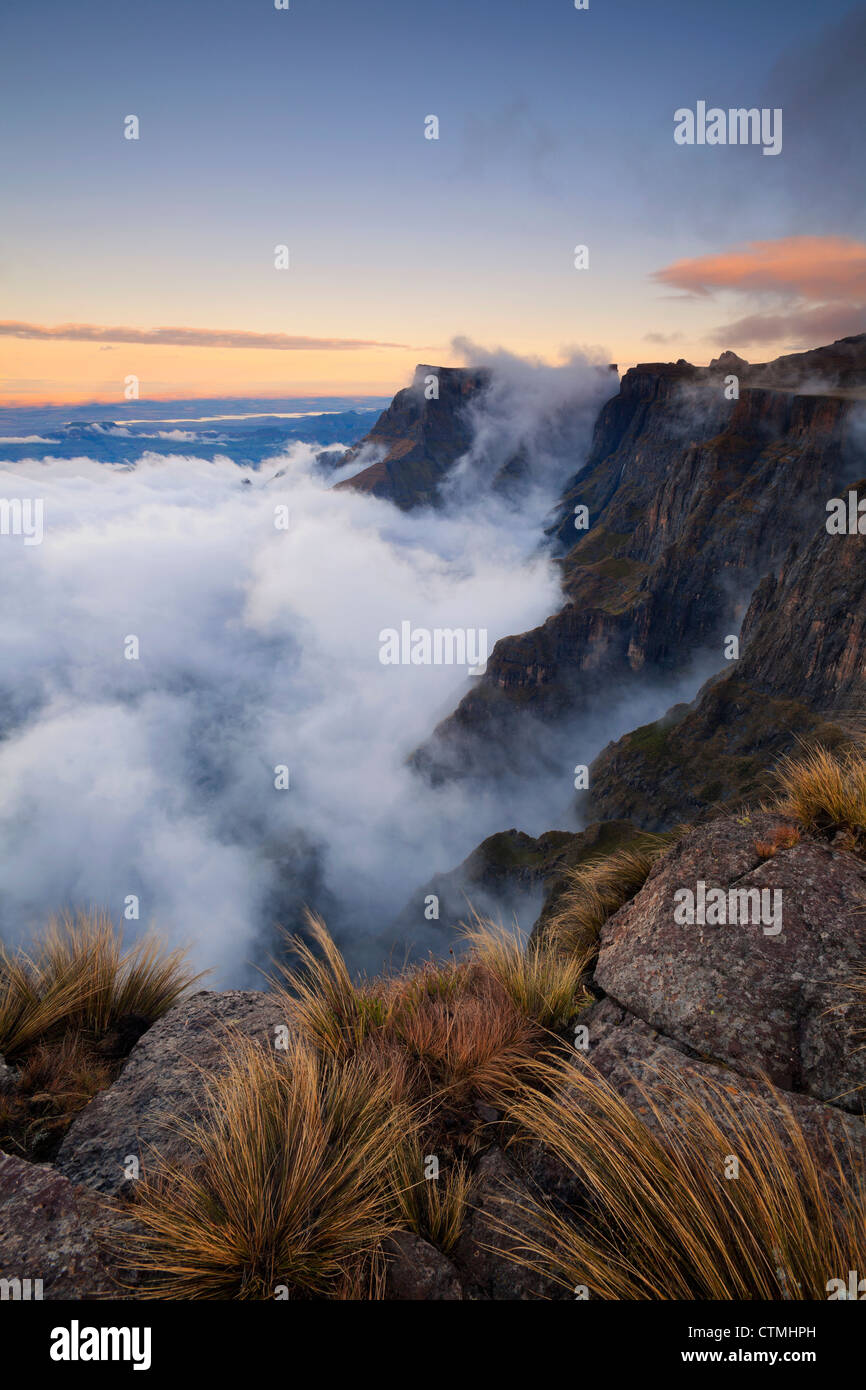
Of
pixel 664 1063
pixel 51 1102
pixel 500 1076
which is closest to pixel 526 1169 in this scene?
pixel 500 1076

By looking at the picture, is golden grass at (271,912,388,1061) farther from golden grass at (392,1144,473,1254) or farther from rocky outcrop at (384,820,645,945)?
rocky outcrop at (384,820,645,945)

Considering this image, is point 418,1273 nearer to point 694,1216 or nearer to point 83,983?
point 694,1216

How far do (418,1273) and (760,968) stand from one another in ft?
9.16

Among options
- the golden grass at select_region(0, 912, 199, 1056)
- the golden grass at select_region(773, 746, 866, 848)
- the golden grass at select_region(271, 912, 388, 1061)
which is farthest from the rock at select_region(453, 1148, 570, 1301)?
the golden grass at select_region(773, 746, 866, 848)

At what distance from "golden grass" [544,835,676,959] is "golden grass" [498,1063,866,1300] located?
2807 millimetres

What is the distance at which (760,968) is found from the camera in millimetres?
3973

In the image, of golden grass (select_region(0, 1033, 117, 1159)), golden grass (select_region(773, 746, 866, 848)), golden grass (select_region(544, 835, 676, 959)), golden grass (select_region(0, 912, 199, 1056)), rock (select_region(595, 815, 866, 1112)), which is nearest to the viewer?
golden grass (select_region(0, 1033, 117, 1159))

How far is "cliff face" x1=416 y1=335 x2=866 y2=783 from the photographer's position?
13762 centimetres

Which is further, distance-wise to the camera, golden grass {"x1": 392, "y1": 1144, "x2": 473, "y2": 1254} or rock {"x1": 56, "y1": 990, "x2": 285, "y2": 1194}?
rock {"x1": 56, "y1": 990, "x2": 285, "y2": 1194}

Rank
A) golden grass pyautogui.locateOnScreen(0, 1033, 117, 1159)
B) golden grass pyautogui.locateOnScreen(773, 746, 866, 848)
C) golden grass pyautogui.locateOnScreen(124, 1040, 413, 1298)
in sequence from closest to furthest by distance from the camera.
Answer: golden grass pyautogui.locateOnScreen(124, 1040, 413, 1298), golden grass pyautogui.locateOnScreen(0, 1033, 117, 1159), golden grass pyautogui.locateOnScreen(773, 746, 866, 848)

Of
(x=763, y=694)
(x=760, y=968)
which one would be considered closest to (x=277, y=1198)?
(x=760, y=968)

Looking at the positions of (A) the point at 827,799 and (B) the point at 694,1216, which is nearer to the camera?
(B) the point at 694,1216

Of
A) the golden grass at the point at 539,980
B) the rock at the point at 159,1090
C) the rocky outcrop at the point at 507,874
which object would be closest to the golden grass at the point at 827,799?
the golden grass at the point at 539,980
